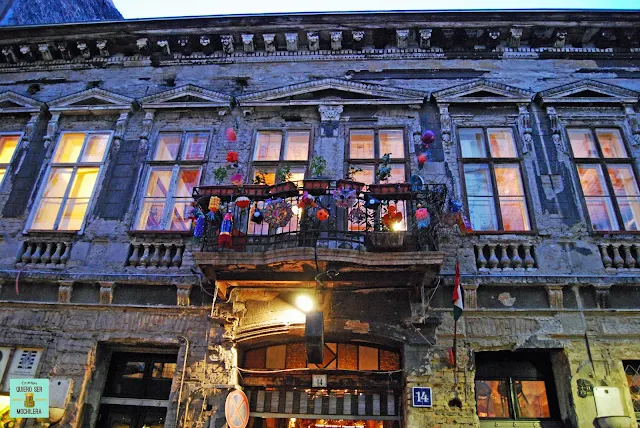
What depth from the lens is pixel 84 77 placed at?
9.88m

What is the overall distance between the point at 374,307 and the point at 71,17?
1258 cm

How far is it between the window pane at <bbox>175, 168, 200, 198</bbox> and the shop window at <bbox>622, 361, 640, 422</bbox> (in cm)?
732

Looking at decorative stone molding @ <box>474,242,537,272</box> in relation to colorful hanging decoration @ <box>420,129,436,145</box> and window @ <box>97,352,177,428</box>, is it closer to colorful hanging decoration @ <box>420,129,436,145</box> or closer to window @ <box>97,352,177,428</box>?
colorful hanging decoration @ <box>420,129,436,145</box>

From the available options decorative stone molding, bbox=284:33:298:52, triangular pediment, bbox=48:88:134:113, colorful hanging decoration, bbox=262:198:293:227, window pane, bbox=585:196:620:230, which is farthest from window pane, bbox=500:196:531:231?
triangular pediment, bbox=48:88:134:113

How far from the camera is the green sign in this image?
639 centimetres

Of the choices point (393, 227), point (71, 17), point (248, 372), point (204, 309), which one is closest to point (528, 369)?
point (393, 227)

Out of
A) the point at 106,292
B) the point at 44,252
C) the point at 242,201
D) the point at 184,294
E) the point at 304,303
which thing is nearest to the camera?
the point at 242,201

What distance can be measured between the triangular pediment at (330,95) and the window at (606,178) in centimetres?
292

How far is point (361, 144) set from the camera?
28.3 ft

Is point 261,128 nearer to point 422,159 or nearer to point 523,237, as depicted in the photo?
point 422,159

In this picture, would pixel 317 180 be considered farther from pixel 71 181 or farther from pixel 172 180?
pixel 71 181

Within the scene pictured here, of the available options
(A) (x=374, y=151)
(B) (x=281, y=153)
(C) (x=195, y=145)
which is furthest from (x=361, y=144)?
(C) (x=195, y=145)

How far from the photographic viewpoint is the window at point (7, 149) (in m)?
8.96

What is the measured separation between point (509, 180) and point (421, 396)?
12.9 ft
